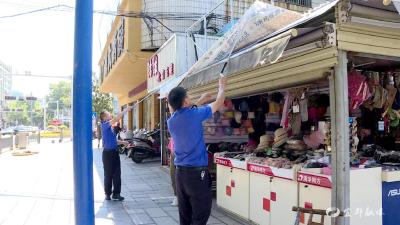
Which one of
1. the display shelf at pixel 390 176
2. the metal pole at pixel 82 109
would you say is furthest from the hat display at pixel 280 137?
the metal pole at pixel 82 109

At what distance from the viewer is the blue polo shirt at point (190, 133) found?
383 centimetres

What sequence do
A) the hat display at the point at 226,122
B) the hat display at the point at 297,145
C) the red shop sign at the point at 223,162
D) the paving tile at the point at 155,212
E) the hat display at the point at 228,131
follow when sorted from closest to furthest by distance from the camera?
the hat display at the point at 297,145
the red shop sign at the point at 223,162
the paving tile at the point at 155,212
the hat display at the point at 226,122
the hat display at the point at 228,131

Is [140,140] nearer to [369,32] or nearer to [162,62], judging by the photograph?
[162,62]

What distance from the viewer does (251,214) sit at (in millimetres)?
5516

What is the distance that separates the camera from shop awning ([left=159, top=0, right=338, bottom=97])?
3654 mm

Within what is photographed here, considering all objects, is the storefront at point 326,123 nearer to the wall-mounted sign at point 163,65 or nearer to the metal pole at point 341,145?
the metal pole at point 341,145

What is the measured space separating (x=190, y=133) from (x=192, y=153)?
20cm

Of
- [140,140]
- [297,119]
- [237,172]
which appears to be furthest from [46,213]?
[140,140]

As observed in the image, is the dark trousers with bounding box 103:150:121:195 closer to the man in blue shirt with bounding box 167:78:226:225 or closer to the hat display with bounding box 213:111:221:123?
the hat display with bounding box 213:111:221:123

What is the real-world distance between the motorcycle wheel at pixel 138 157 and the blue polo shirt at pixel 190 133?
34.9 feet

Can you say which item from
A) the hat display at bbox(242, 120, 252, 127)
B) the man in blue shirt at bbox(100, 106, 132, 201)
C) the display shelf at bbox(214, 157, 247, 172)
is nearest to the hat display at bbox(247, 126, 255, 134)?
the hat display at bbox(242, 120, 252, 127)

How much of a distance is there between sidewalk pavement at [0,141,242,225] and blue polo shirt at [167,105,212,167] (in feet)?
7.87

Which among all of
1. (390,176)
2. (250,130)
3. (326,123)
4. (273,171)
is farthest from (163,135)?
(390,176)

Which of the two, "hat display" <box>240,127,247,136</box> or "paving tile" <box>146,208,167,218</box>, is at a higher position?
"hat display" <box>240,127,247,136</box>
